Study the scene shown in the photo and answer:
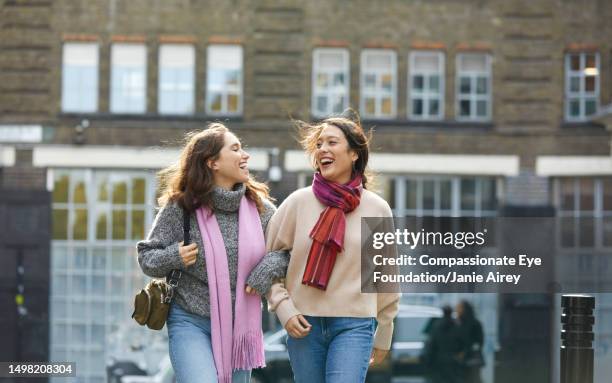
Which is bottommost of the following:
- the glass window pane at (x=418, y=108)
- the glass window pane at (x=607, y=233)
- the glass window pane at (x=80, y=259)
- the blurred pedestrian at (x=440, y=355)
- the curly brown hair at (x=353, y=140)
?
the blurred pedestrian at (x=440, y=355)

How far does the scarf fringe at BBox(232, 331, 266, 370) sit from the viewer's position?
6575 millimetres

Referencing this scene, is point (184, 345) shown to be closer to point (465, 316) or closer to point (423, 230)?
point (423, 230)

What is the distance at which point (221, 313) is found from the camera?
647 centimetres

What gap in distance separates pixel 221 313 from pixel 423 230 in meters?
1.40

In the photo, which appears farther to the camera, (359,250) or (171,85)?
(171,85)

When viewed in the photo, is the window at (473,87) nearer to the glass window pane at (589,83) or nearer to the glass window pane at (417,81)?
the glass window pane at (417,81)

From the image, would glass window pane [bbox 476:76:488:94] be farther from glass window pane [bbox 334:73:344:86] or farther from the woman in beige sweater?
the woman in beige sweater

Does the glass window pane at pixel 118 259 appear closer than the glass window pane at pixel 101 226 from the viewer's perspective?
Yes

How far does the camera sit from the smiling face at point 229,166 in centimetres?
673

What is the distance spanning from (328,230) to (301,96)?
17998 mm

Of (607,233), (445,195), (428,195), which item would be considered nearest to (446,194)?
(445,195)

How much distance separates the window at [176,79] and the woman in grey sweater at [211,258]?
17.7m

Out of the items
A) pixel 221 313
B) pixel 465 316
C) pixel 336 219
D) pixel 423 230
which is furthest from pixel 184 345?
pixel 465 316

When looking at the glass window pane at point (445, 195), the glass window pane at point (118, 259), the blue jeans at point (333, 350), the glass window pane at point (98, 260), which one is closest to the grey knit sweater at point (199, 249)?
the blue jeans at point (333, 350)
